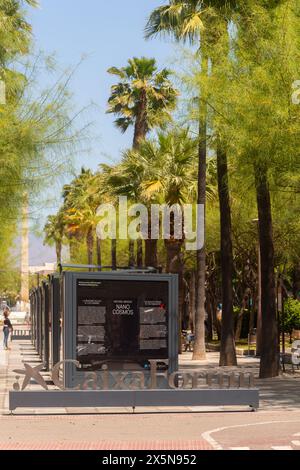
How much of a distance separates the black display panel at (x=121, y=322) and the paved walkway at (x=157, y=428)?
196 centimetres

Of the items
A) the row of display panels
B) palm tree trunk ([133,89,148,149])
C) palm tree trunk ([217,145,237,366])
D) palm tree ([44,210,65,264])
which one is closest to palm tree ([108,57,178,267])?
palm tree trunk ([133,89,148,149])

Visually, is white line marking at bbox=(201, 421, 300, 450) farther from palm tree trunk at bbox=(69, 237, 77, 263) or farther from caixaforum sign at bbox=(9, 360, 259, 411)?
palm tree trunk at bbox=(69, 237, 77, 263)

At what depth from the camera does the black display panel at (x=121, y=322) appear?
2109 cm

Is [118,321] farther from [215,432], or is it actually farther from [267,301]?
[267,301]

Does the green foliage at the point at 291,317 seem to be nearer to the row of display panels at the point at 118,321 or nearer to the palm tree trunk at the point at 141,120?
the palm tree trunk at the point at 141,120

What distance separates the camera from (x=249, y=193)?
28562mm

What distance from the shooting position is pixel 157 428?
16.1m

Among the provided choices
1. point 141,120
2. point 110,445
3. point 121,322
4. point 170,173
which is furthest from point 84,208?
point 110,445

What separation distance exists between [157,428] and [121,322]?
17.9 ft

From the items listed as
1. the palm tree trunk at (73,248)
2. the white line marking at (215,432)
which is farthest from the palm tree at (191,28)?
the palm tree trunk at (73,248)

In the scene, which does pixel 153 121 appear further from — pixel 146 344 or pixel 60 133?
pixel 146 344

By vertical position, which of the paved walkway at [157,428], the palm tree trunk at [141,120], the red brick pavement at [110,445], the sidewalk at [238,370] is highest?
the palm tree trunk at [141,120]

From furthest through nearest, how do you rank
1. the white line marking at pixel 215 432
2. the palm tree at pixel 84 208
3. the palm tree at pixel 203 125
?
the palm tree at pixel 84 208 → the palm tree at pixel 203 125 → the white line marking at pixel 215 432
